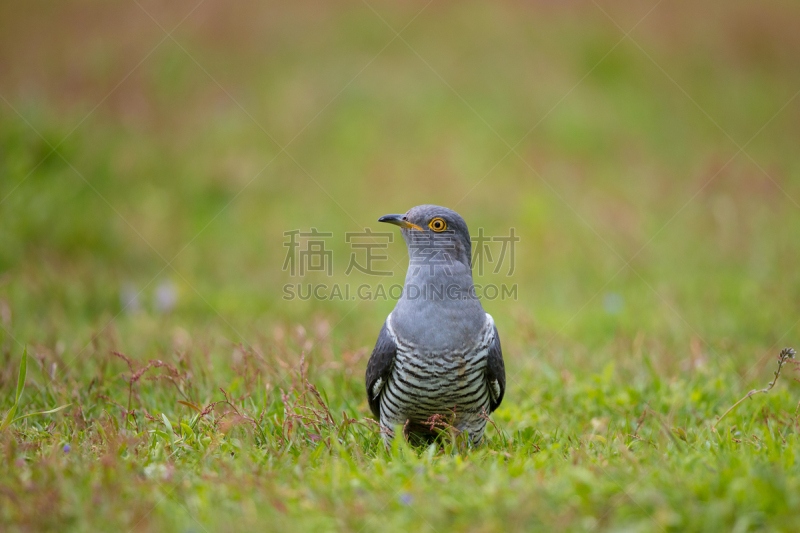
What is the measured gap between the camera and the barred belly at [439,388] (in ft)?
10.7

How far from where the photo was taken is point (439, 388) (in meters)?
3.26

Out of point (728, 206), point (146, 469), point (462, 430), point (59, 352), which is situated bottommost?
point (59, 352)

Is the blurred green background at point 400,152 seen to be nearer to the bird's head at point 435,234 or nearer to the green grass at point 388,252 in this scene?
the green grass at point 388,252

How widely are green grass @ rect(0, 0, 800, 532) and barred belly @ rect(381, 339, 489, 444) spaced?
0.23 meters

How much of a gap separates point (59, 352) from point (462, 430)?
3263mm

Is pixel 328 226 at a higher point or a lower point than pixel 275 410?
higher

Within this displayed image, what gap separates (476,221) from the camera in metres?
8.58

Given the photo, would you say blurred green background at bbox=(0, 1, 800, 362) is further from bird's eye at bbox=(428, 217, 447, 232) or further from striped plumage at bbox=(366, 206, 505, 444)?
bird's eye at bbox=(428, 217, 447, 232)

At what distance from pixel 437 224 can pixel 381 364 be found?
94 centimetres

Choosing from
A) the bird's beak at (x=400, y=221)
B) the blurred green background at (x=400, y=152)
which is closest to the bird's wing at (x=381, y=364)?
the bird's beak at (x=400, y=221)

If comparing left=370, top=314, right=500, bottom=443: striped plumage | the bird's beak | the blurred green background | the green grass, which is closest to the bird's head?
the bird's beak

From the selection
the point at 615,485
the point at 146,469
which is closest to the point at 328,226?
the point at 146,469

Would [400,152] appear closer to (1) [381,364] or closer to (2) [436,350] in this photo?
(1) [381,364]

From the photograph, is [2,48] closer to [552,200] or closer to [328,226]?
[328,226]
